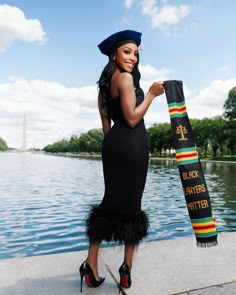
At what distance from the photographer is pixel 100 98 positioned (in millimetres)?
3275

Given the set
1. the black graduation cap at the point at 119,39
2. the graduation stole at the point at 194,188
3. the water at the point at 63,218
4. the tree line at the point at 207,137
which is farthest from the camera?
the tree line at the point at 207,137

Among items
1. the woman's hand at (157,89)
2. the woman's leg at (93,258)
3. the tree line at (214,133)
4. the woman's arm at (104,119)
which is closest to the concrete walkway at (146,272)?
the woman's leg at (93,258)

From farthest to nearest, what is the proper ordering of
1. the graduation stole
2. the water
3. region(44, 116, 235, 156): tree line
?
region(44, 116, 235, 156): tree line, the water, the graduation stole

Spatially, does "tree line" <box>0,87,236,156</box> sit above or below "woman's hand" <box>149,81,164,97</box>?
above

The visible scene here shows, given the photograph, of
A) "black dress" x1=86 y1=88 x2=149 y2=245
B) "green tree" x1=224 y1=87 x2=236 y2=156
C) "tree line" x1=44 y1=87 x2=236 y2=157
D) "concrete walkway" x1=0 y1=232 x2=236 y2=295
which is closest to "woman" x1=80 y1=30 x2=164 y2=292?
"black dress" x1=86 y1=88 x2=149 y2=245

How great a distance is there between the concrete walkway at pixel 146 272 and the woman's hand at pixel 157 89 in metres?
1.74

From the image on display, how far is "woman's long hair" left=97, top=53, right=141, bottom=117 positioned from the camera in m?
3.12

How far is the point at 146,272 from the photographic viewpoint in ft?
11.0

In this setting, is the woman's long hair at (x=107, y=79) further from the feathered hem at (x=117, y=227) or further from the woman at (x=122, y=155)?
the feathered hem at (x=117, y=227)

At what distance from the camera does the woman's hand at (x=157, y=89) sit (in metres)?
3.01

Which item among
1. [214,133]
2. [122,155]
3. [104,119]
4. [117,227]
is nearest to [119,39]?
[104,119]

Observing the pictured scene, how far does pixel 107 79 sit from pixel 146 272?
1.93 metres

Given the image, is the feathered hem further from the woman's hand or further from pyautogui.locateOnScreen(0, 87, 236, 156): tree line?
pyautogui.locateOnScreen(0, 87, 236, 156): tree line

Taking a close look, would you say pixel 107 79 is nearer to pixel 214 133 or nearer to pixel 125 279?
pixel 125 279
